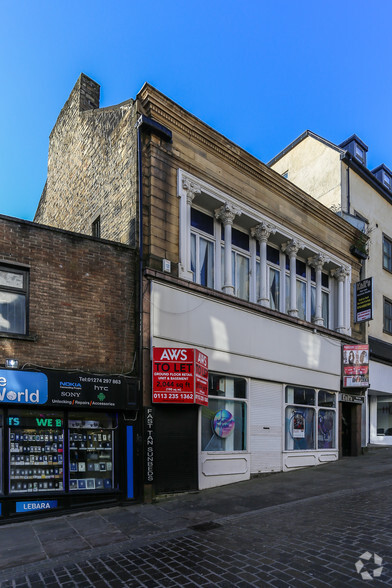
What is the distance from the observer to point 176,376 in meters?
10.3

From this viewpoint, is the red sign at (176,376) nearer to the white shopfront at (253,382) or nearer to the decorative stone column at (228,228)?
the white shopfront at (253,382)

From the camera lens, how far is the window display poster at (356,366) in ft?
54.1

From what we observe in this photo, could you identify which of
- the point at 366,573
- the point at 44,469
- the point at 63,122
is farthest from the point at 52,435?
the point at 63,122

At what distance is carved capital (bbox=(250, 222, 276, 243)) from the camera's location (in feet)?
46.7

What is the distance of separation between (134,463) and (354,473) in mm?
7069

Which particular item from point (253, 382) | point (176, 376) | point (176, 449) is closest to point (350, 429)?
point (253, 382)

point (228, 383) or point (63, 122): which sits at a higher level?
point (63, 122)

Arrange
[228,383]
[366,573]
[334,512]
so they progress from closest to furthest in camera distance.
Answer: [366,573] < [334,512] < [228,383]

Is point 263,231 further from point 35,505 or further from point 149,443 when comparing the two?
point 35,505

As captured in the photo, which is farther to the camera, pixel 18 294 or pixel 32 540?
pixel 18 294

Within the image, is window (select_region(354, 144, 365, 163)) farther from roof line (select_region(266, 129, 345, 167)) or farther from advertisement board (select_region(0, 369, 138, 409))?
advertisement board (select_region(0, 369, 138, 409))

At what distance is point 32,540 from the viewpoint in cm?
709

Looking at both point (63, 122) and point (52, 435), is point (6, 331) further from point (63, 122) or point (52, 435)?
point (63, 122)

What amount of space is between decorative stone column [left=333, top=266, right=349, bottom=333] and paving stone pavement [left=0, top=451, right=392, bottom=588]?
8.26 meters
